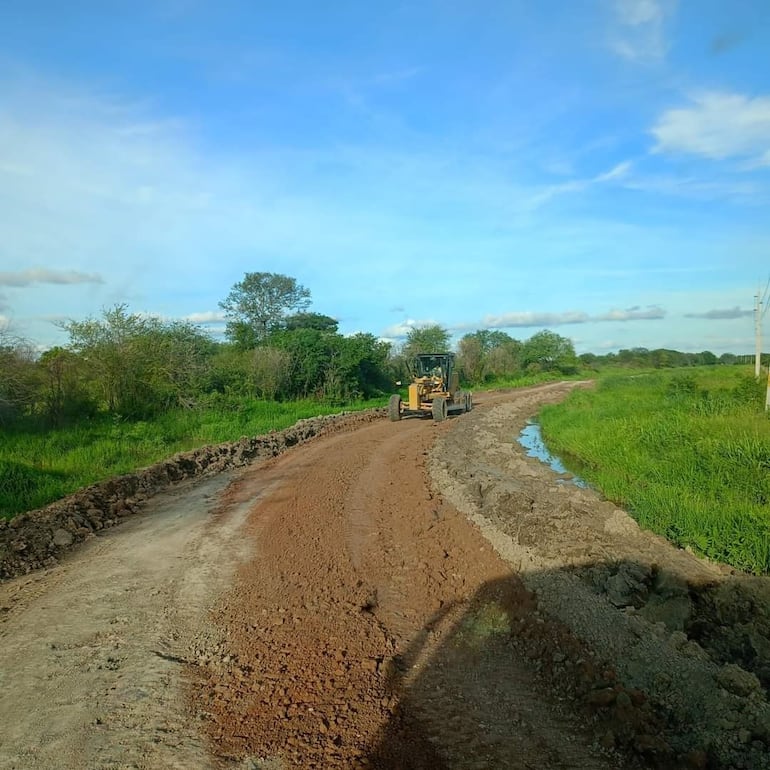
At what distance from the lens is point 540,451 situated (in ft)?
60.4

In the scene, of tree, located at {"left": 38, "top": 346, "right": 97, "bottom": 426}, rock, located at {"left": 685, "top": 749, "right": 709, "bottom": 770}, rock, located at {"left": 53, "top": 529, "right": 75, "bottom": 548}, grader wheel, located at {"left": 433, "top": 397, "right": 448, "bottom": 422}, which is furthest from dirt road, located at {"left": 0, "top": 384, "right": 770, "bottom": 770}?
grader wheel, located at {"left": 433, "top": 397, "right": 448, "bottom": 422}

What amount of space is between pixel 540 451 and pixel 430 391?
6667mm

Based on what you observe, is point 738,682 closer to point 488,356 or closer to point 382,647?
point 382,647

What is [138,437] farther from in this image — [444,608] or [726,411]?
[726,411]

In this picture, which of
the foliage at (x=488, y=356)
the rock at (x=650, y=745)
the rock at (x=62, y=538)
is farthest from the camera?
the foliage at (x=488, y=356)

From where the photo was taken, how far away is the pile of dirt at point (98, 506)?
7.84m

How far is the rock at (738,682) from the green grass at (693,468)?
3.14m

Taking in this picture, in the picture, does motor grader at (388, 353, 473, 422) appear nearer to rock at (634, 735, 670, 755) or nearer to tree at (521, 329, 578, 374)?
rock at (634, 735, 670, 755)

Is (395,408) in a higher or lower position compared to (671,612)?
higher

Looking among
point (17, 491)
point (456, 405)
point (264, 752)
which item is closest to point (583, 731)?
point (264, 752)

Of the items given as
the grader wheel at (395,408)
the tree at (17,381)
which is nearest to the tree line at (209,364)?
the tree at (17,381)

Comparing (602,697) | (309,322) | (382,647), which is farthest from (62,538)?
(309,322)

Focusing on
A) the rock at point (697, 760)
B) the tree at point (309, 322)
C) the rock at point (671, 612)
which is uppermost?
the tree at point (309, 322)

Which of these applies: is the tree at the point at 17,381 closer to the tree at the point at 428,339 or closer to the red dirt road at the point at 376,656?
the red dirt road at the point at 376,656
